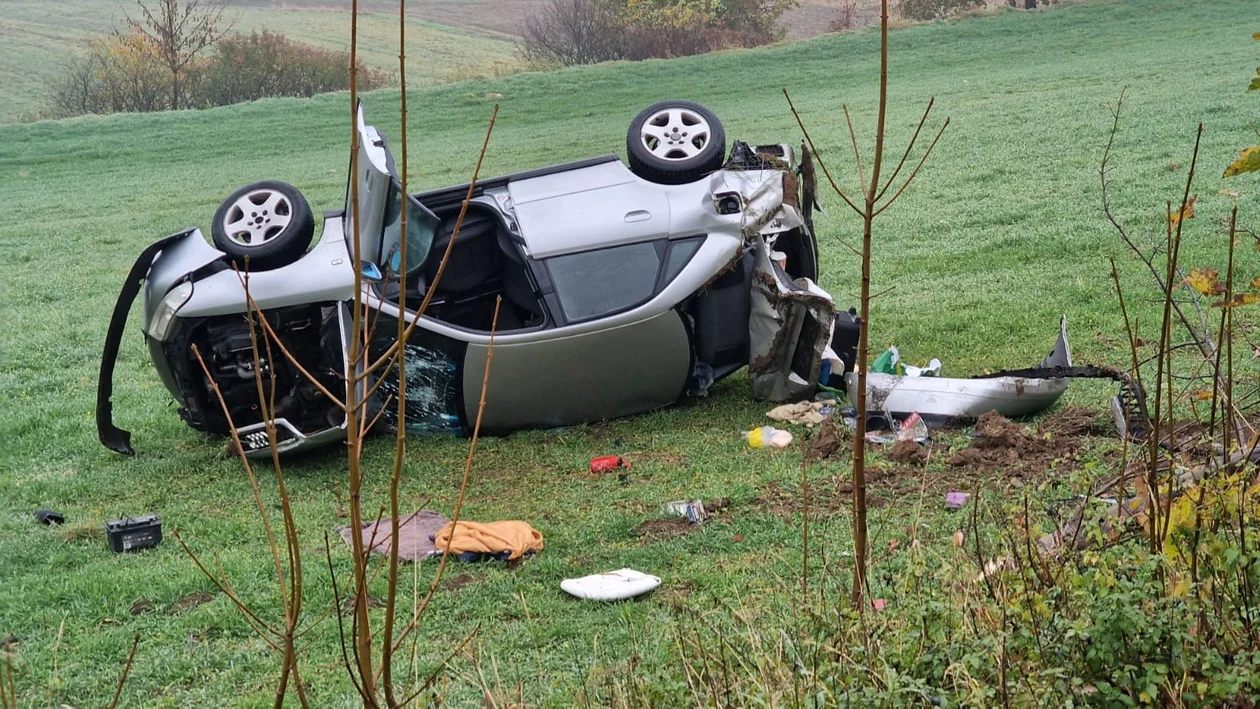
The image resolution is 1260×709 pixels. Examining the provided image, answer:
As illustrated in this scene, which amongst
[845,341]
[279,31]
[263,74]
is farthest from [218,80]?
[845,341]

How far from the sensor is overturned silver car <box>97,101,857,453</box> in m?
7.84

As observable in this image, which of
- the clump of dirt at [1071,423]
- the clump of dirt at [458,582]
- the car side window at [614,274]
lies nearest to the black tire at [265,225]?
the car side window at [614,274]

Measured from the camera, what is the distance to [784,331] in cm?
819

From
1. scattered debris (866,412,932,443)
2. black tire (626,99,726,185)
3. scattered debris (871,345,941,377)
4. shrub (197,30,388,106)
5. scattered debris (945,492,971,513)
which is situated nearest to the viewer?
scattered debris (945,492,971,513)

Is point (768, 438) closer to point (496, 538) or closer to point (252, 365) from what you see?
point (496, 538)

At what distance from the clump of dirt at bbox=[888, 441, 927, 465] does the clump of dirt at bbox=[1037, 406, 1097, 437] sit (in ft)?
2.22

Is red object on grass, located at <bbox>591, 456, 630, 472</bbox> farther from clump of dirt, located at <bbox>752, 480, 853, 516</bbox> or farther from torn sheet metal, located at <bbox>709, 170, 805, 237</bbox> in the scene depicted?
torn sheet metal, located at <bbox>709, 170, 805, 237</bbox>

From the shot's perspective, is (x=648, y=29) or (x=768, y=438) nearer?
(x=768, y=438)

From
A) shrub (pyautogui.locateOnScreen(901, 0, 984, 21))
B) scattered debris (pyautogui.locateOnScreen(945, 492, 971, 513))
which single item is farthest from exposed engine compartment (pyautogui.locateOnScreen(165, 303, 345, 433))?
shrub (pyautogui.locateOnScreen(901, 0, 984, 21))

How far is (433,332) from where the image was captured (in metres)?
7.73

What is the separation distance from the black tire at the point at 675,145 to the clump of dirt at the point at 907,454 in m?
2.41

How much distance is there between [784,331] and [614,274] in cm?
115

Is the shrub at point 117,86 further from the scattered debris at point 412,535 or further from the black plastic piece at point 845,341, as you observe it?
the scattered debris at point 412,535

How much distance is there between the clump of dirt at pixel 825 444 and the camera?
23.8 ft
